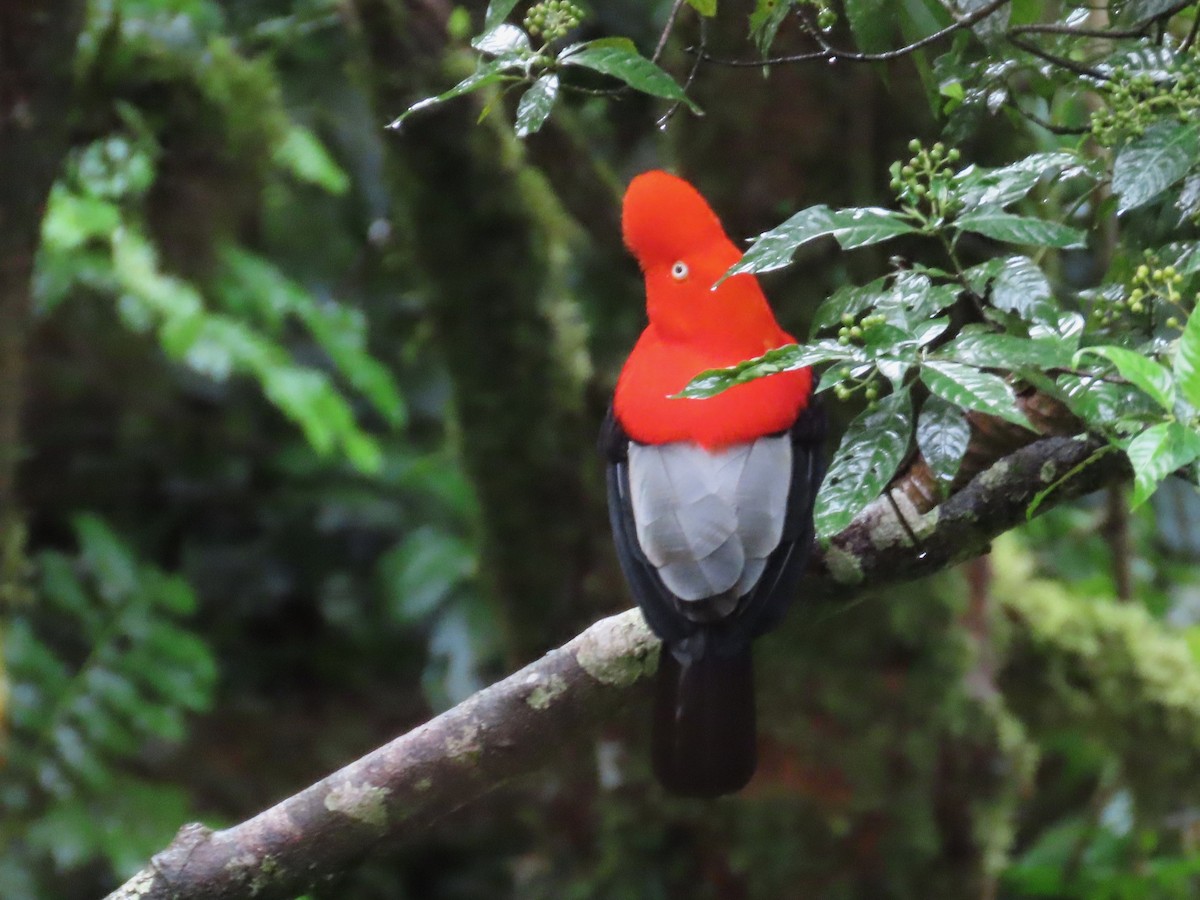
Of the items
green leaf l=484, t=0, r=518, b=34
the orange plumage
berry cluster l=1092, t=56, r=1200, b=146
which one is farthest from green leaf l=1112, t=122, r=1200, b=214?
green leaf l=484, t=0, r=518, b=34

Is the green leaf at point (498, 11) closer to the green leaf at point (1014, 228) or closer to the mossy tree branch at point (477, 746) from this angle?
the green leaf at point (1014, 228)

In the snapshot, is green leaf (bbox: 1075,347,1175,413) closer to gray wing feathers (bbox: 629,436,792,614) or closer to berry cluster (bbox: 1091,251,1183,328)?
berry cluster (bbox: 1091,251,1183,328)

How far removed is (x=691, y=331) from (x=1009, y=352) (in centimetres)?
57

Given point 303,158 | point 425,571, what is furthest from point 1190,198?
point 425,571

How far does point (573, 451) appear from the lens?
2.76 m

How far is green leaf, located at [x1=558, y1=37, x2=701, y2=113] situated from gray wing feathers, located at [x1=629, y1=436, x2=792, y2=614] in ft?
1.37

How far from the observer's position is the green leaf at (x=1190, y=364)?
2.98 feet

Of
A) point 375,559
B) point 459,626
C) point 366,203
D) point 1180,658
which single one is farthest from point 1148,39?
point 375,559

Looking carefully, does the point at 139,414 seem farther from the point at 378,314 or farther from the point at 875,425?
the point at 875,425

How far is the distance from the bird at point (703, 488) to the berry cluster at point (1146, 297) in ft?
1.21

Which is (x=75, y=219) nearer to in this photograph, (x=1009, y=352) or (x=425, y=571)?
(x=425, y=571)

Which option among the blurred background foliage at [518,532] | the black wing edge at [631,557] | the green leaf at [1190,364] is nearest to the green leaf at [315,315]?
the blurred background foliage at [518,532]

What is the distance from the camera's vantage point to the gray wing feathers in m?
1.37

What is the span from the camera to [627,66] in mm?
1173
